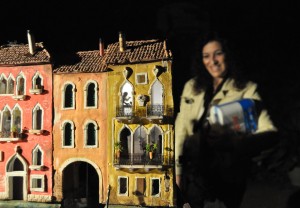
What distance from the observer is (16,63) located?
338 inches

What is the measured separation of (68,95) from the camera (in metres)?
8.44

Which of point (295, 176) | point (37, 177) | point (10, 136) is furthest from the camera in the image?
point (37, 177)

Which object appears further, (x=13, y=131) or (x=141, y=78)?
(x=13, y=131)

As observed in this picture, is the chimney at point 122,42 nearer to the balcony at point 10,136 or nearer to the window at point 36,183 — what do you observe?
the balcony at point 10,136

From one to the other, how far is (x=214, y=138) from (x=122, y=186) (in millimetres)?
2754

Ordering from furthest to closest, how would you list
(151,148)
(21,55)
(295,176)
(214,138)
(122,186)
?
1. (21,55)
2. (122,186)
3. (151,148)
4. (295,176)
5. (214,138)

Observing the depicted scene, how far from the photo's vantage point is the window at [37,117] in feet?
27.6

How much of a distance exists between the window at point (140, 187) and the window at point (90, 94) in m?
1.76

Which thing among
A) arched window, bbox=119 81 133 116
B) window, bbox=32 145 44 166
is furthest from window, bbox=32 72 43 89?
arched window, bbox=119 81 133 116

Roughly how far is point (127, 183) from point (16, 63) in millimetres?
3437

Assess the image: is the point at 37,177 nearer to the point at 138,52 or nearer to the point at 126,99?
the point at 126,99

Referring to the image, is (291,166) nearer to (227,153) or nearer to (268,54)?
(227,153)

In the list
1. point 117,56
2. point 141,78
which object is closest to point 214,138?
point 141,78

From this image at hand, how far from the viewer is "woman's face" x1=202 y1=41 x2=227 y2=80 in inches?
242
